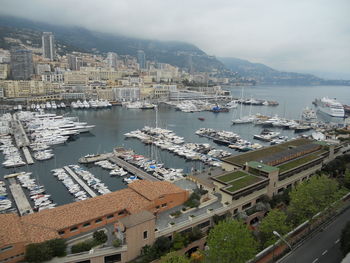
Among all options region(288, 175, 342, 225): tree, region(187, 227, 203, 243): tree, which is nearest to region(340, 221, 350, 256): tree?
region(288, 175, 342, 225): tree

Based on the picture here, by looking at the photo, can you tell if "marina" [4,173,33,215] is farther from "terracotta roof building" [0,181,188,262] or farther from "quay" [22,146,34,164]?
"terracotta roof building" [0,181,188,262]

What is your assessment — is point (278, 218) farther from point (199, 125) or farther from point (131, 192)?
point (199, 125)

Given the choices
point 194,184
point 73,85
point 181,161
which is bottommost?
point 181,161

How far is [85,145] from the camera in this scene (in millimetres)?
37938

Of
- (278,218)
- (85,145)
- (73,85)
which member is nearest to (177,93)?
(73,85)

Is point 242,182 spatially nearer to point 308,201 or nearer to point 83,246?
point 308,201

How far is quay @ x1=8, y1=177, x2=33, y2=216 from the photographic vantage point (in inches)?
749

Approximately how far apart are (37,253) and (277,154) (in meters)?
18.9

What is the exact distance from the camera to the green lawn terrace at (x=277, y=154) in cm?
2085

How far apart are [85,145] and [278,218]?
31.3 m

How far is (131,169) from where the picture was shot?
27.0 metres

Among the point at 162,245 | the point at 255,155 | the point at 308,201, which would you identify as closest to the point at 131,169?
the point at 255,155

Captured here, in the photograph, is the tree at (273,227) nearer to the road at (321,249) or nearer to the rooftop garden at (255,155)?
the road at (321,249)

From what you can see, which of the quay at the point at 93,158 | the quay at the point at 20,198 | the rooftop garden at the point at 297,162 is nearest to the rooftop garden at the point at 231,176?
the rooftop garden at the point at 297,162
